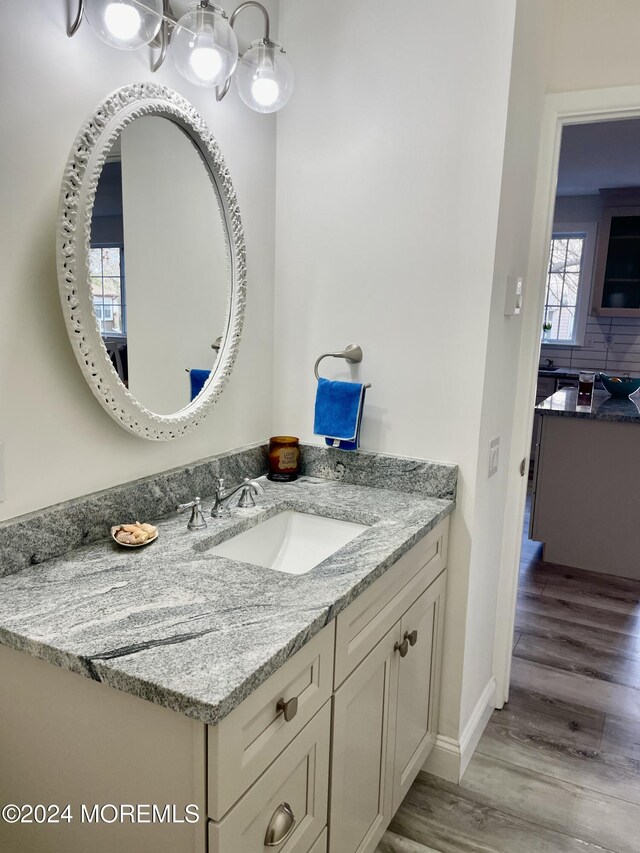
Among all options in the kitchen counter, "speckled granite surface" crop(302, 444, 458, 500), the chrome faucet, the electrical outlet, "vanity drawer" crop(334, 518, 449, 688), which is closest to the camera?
"vanity drawer" crop(334, 518, 449, 688)

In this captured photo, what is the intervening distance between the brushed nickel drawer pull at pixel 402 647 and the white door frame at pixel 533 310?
0.81 metres

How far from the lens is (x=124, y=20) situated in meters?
1.29

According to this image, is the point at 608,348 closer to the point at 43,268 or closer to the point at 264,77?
the point at 264,77

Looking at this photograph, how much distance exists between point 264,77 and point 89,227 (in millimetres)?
658

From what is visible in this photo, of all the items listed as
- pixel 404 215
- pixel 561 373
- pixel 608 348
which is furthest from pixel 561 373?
pixel 404 215

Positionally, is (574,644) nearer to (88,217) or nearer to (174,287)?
(174,287)

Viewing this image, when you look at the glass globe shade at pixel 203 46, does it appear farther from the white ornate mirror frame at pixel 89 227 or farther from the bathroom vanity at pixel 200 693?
the bathroom vanity at pixel 200 693

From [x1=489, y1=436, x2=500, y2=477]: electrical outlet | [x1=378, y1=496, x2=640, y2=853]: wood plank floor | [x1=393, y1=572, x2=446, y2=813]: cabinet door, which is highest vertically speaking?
[x1=489, y1=436, x2=500, y2=477]: electrical outlet

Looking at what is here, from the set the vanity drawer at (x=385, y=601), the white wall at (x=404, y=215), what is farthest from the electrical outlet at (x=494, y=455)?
the vanity drawer at (x=385, y=601)

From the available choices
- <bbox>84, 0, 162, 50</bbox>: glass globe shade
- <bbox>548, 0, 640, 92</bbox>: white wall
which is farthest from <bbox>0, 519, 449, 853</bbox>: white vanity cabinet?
<bbox>548, 0, 640, 92</bbox>: white wall

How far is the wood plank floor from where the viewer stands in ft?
5.99

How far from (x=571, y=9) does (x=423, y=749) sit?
2.33 meters

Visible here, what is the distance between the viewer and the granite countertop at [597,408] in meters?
3.51

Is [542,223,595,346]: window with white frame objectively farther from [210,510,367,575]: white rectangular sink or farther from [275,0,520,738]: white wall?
[210,510,367,575]: white rectangular sink
